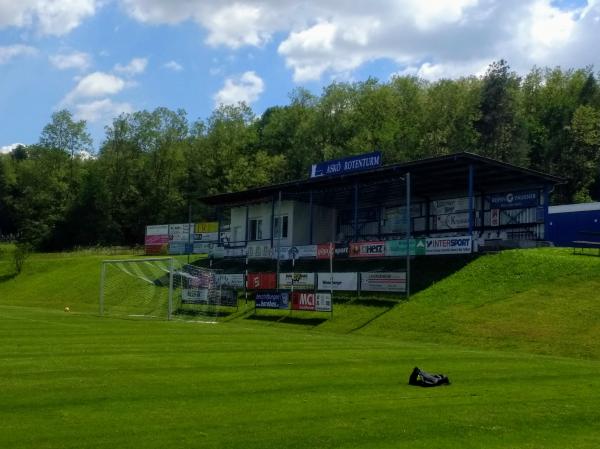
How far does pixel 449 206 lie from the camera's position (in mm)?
40438

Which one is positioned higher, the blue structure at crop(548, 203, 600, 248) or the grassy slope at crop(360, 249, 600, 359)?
the blue structure at crop(548, 203, 600, 248)

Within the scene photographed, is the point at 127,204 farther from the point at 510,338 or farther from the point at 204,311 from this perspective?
the point at 510,338

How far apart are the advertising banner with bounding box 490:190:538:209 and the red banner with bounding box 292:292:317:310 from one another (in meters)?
13.9

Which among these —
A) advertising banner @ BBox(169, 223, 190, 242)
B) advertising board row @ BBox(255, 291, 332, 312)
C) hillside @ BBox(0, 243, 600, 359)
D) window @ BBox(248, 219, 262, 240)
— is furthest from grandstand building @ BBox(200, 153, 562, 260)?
advertising banner @ BBox(169, 223, 190, 242)

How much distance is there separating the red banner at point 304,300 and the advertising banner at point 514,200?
547 inches

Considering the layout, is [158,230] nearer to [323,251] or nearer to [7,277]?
[7,277]

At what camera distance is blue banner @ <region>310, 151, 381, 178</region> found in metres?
38.5

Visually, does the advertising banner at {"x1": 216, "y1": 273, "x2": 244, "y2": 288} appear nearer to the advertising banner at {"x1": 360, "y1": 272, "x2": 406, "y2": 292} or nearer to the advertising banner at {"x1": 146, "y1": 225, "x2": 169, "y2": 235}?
the advertising banner at {"x1": 360, "y1": 272, "x2": 406, "y2": 292}

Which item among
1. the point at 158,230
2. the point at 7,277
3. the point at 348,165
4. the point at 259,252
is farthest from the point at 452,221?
the point at 7,277

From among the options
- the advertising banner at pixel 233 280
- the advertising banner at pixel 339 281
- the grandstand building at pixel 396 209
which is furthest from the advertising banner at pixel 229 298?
the advertising banner at pixel 339 281

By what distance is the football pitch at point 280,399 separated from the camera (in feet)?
25.9

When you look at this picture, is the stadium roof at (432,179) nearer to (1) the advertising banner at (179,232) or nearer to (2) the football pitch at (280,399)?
(1) the advertising banner at (179,232)

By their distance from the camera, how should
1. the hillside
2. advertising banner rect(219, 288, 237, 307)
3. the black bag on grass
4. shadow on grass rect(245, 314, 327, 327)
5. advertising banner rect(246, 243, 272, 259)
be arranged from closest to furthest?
the black bag on grass < the hillside < shadow on grass rect(245, 314, 327, 327) < advertising banner rect(219, 288, 237, 307) < advertising banner rect(246, 243, 272, 259)

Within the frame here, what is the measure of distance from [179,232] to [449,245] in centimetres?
3417
